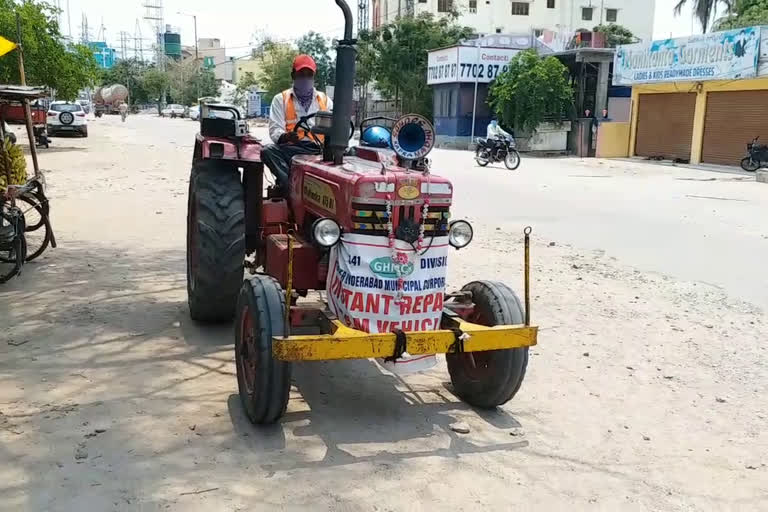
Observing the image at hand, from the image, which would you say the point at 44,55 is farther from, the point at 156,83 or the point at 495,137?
the point at 156,83

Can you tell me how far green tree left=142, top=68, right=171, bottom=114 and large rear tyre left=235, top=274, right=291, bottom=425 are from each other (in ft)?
303

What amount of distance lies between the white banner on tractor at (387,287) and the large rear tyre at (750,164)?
21992mm

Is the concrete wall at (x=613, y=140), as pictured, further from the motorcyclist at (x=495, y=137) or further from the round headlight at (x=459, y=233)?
the round headlight at (x=459, y=233)

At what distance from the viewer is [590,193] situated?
1648 centimetres

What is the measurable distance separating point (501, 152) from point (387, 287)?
1944 cm

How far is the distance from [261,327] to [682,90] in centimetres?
2643

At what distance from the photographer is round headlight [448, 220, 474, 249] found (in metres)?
4.41

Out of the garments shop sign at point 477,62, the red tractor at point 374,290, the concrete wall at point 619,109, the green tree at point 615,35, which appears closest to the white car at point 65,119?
the garments shop sign at point 477,62

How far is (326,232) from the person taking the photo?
13.6 feet

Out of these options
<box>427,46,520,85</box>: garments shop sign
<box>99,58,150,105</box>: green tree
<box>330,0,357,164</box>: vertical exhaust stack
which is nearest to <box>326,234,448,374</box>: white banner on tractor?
<box>330,0,357,164</box>: vertical exhaust stack

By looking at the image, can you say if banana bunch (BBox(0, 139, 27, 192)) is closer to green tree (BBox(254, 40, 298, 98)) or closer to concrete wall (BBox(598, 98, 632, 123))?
concrete wall (BBox(598, 98, 632, 123))

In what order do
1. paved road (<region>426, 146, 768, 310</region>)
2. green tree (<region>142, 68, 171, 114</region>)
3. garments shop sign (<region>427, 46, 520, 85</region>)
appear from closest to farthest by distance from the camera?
paved road (<region>426, 146, 768, 310</region>)
garments shop sign (<region>427, 46, 520, 85</region>)
green tree (<region>142, 68, 171, 114</region>)

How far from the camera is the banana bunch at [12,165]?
7.82 meters

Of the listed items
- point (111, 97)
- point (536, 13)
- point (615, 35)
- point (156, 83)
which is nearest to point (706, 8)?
point (615, 35)
